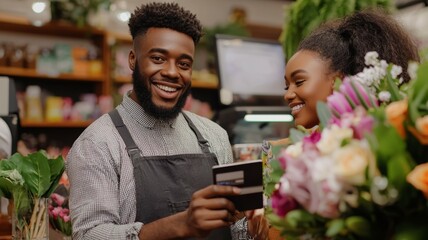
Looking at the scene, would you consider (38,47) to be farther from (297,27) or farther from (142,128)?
(142,128)

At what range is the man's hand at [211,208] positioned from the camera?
4.05 ft

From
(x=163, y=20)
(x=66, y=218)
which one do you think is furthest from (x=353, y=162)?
(x=66, y=218)

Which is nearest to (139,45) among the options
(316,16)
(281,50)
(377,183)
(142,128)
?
(142,128)

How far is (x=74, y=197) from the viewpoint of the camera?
1.61 metres

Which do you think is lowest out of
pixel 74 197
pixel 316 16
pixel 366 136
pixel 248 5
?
pixel 74 197

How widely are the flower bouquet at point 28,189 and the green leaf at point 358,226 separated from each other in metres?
1.21

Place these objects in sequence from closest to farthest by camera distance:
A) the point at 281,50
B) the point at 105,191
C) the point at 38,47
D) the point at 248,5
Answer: the point at 105,191 → the point at 281,50 → the point at 38,47 → the point at 248,5

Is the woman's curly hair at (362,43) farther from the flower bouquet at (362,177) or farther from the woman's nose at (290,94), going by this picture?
the flower bouquet at (362,177)

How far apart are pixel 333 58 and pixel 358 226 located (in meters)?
0.83

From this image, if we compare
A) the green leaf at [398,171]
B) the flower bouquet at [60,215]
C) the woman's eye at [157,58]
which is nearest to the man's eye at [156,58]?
the woman's eye at [157,58]

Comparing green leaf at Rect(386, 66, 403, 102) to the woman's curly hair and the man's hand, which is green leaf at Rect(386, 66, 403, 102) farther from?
the woman's curly hair

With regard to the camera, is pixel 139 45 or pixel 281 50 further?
pixel 281 50

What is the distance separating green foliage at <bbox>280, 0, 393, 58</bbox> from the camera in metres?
2.83

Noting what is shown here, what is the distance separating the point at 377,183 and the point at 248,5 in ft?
20.3
